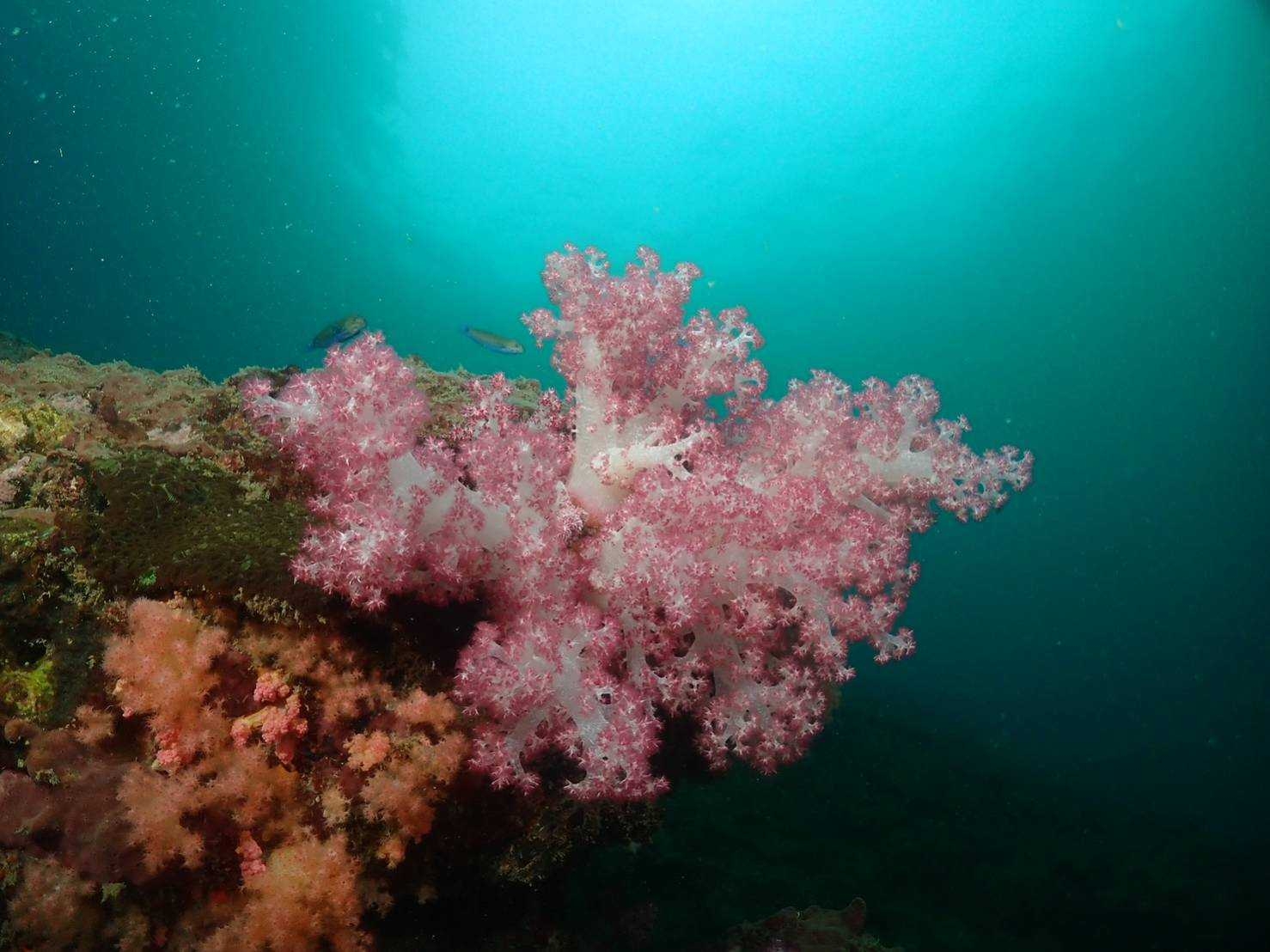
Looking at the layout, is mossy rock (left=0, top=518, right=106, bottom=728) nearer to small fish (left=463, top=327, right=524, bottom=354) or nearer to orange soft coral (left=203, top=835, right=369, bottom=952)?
orange soft coral (left=203, top=835, right=369, bottom=952)

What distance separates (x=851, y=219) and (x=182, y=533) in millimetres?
83782

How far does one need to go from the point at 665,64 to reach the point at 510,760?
320 feet

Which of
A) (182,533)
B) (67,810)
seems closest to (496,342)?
(182,533)

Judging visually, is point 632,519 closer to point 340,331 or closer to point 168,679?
point 168,679

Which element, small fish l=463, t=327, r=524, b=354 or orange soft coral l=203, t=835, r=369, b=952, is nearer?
orange soft coral l=203, t=835, r=369, b=952

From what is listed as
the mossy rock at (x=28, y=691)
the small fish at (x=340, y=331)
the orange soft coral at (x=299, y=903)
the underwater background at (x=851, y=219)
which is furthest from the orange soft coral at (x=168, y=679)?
the underwater background at (x=851, y=219)

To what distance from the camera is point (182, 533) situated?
134 inches

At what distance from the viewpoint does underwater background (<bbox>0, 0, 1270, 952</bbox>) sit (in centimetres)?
5384

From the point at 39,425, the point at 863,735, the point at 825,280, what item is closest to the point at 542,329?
the point at 39,425

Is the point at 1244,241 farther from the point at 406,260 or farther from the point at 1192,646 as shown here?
the point at 406,260

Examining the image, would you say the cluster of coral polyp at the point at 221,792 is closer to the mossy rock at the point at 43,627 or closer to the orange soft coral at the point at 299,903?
the orange soft coral at the point at 299,903

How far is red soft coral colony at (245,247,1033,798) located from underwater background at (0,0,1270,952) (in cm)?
3347

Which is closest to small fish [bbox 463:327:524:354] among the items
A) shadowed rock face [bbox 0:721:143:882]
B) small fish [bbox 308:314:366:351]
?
small fish [bbox 308:314:366:351]

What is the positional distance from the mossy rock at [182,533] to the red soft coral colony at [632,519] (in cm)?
30
